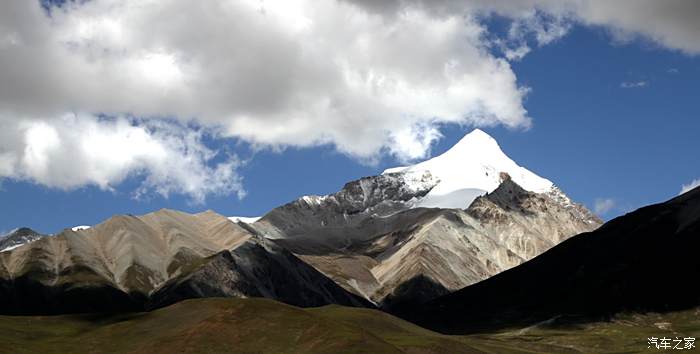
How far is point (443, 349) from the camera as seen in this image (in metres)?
194

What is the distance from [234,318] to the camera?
19400cm

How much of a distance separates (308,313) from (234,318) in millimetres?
16021

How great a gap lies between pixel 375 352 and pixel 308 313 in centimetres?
3082

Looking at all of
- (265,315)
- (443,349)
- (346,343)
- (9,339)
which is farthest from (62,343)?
(443,349)

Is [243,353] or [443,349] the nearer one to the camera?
[243,353]

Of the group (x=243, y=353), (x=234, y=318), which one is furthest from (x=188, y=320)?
(x=243, y=353)

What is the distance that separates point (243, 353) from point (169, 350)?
556 inches

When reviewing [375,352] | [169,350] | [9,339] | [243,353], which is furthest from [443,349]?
[9,339]

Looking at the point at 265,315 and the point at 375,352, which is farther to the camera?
the point at 265,315

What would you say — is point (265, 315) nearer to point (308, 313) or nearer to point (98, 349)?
A: point (308, 313)

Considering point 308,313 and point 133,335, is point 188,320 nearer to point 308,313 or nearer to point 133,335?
point 133,335

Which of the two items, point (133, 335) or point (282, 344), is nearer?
point (282, 344)

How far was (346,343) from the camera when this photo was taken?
175875 millimetres

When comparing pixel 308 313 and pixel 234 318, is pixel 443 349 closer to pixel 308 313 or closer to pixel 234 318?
pixel 308 313
